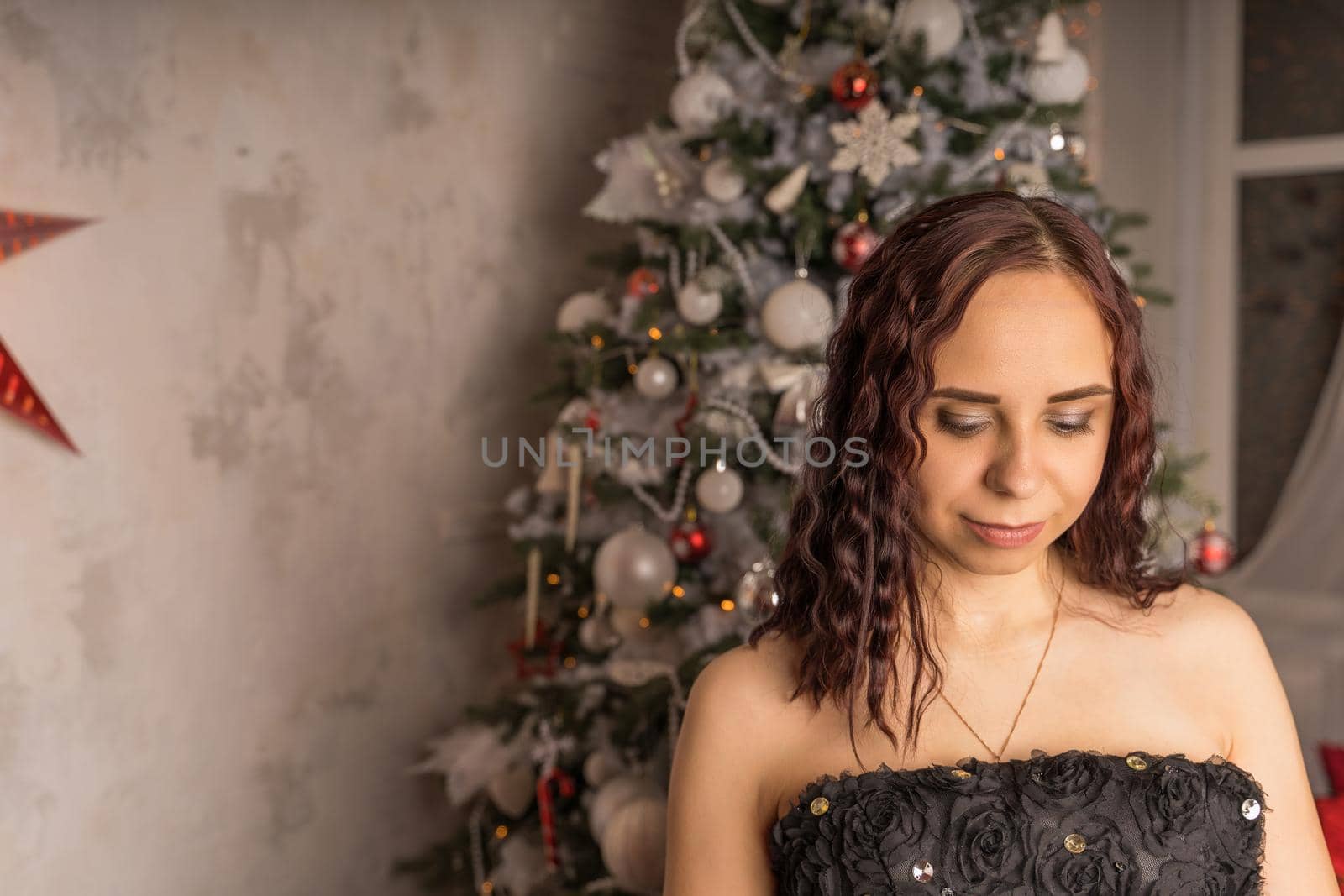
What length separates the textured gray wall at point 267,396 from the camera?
90.7 inches

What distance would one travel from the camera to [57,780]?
234 cm

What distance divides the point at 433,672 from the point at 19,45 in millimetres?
1880

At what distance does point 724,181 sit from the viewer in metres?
2.45

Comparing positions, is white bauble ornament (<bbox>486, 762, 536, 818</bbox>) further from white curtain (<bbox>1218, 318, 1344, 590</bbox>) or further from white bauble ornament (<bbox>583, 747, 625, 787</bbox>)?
white curtain (<bbox>1218, 318, 1344, 590</bbox>)

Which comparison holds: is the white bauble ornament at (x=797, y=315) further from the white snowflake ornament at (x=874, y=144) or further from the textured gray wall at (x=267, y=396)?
the textured gray wall at (x=267, y=396)

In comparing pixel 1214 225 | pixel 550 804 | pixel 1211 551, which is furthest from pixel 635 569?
pixel 1214 225

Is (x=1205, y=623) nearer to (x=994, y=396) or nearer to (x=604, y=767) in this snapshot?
(x=994, y=396)

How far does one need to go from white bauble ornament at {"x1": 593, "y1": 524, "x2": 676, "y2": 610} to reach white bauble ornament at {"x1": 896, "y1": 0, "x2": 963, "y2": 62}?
46.9 inches

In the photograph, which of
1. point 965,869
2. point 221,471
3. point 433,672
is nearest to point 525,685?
point 433,672

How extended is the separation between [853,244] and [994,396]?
1.17m

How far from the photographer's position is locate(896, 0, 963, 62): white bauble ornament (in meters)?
2.35

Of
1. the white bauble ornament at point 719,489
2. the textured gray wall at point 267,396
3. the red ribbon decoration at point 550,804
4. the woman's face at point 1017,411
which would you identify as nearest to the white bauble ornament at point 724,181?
the white bauble ornament at point 719,489

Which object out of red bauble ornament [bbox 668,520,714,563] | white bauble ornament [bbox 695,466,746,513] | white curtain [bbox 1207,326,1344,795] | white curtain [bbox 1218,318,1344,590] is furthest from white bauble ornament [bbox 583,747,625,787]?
white curtain [bbox 1218,318,1344,590]

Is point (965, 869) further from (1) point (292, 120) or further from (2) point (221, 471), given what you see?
(1) point (292, 120)
